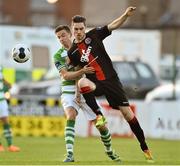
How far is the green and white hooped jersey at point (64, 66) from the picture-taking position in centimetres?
1569

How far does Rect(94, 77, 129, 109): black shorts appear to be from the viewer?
15.1 meters

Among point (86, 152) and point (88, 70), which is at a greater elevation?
point (86, 152)

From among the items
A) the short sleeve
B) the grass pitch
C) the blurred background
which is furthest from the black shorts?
the blurred background

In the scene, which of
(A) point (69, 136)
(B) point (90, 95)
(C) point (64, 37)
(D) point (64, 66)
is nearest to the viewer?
(B) point (90, 95)

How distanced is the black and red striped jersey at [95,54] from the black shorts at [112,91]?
0.26ft

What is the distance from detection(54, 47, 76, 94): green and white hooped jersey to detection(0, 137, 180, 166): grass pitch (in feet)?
3.91

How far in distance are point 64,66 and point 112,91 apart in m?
1.00

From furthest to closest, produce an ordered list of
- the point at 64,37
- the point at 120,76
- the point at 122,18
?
the point at 120,76, the point at 64,37, the point at 122,18

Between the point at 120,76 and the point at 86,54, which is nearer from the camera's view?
the point at 86,54

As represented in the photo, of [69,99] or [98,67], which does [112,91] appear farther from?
[69,99]

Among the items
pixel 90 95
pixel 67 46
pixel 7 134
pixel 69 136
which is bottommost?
pixel 69 136

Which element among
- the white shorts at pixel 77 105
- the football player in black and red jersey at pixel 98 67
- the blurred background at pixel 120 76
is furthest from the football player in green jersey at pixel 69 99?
the blurred background at pixel 120 76

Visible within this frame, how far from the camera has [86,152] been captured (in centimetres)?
1928

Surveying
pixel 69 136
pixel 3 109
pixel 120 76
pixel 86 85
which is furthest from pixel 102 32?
pixel 120 76
